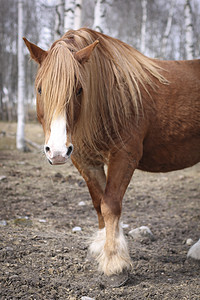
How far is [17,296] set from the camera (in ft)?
6.53

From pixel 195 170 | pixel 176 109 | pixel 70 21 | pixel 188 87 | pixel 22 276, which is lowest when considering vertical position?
pixel 195 170

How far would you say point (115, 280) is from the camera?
7.77ft

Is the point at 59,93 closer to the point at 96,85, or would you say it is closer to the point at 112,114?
the point at 96,85

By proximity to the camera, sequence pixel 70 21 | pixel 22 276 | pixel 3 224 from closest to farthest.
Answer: pixel 22 276
pixel 3 224
pixel 70 21

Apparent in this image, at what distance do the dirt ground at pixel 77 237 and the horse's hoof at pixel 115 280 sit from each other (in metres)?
0.04

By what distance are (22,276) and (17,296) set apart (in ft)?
0.85

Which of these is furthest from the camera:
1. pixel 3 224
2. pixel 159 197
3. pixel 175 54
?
pixel 175 54

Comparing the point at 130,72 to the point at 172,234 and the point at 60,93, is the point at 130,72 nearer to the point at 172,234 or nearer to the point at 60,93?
the point at 60,93

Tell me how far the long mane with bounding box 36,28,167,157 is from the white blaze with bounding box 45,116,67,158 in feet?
0.25

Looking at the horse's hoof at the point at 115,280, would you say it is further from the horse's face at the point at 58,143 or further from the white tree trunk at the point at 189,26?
the white tree trunk at the point at 189,26

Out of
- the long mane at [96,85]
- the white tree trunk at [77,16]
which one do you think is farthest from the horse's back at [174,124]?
the white tree trunk at [77,16]

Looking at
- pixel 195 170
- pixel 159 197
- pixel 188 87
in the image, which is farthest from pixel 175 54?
pixel 188 87

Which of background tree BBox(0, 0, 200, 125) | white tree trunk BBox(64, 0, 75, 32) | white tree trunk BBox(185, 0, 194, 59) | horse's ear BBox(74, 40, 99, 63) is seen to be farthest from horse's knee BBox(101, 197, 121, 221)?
background tree BBox(0, 0, 200, 125)

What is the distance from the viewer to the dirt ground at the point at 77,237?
2234 millimetres
